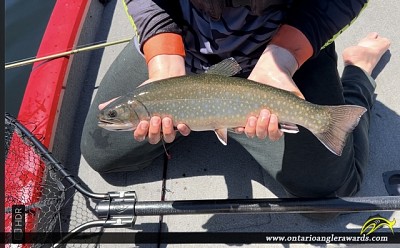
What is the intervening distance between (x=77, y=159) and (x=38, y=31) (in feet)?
7.13

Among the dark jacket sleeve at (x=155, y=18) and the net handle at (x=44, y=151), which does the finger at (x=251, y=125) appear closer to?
the dark jacket sleeve at (x=155, y=18)

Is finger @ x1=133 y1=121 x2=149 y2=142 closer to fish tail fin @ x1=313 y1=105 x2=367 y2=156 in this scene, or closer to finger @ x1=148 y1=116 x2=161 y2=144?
finger @ x1=148 y1=116 x2=161 y2=144

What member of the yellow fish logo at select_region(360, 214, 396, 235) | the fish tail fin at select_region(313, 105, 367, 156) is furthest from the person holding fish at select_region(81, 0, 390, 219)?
the yellow fish logo at select_region(360, 214, 396, 235)

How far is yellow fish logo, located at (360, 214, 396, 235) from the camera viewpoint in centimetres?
242

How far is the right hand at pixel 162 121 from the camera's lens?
6.75ft

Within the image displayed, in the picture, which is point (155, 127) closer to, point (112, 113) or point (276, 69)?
point (112, 113)

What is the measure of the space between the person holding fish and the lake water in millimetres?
1676

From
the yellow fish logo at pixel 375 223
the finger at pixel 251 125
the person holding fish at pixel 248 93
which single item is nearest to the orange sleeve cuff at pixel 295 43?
the person holding fish at pixel 248 93

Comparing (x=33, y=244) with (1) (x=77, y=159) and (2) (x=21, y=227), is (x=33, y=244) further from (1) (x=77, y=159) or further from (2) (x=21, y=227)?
(1) (x=77, y=159)

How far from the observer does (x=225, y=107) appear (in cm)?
203

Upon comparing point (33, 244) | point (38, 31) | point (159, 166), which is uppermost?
point (38, 31)

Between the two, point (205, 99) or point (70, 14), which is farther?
point (70, 14)

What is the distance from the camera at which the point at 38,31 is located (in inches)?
178

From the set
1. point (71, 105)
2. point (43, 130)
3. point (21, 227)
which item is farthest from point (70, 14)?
point (21, 227)
